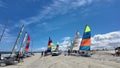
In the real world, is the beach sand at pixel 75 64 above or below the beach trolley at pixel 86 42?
below

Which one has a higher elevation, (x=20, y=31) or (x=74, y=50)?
(x=20, y=31)

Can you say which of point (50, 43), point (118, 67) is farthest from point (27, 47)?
point (118, 67)

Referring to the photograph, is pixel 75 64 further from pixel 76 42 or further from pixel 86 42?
pixel 76 42

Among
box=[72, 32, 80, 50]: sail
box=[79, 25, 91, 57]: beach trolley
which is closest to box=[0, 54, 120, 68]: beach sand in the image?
box=[79, 25, 91, 57]: beach trolley

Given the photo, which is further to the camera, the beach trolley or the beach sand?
the beach trolley

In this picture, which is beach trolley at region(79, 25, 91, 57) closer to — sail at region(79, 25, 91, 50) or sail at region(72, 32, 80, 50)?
sail at region(79, 25, 91, 50)

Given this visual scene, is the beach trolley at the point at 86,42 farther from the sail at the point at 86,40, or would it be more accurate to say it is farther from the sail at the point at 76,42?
the sail at the point at 76,42

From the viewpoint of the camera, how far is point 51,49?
78.9 metres

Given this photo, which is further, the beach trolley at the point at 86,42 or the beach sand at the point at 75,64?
the beach trolley at the point at 86,42

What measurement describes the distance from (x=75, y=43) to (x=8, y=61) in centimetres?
3996

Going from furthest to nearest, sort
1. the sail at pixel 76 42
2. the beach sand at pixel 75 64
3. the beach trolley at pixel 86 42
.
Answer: the sail at pixel 76 42, the beach trolley at pixel 86 42, the beach sand at pixel 75 64

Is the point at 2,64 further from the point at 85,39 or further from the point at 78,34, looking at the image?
the point at 78,34

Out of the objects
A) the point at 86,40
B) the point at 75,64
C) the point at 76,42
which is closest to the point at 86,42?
the point at 86,40

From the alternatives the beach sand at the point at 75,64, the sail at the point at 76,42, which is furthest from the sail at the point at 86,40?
the sail at the point at 76,42
